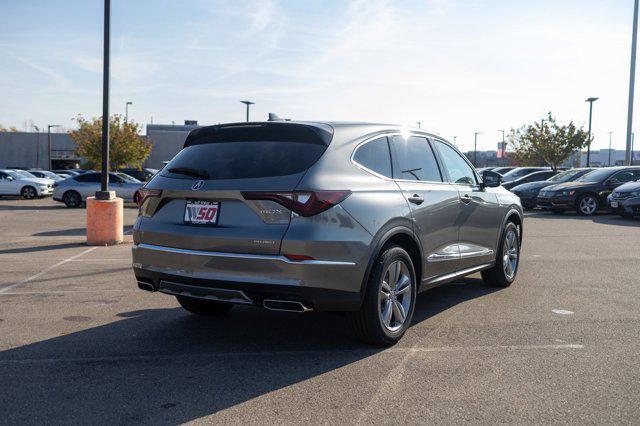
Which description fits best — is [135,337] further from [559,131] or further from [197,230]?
[559,131]

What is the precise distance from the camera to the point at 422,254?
5.42 m

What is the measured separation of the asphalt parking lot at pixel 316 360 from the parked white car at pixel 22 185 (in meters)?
24.4

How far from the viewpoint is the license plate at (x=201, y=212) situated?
15.0ft

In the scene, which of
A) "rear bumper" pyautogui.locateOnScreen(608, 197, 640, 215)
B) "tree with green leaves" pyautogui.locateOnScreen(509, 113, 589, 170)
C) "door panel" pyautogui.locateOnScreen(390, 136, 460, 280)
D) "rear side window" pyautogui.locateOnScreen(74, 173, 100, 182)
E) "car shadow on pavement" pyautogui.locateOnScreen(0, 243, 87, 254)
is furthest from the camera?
"tree with green leaves" pyautogui.locateOnScreen(509, 113, 589, 170)

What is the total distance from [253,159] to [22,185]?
1120 inches

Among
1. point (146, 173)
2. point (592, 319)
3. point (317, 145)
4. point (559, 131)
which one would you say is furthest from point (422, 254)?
point (559, 131)

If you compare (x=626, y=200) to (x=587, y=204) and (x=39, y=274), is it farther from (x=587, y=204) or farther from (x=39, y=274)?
(x=39, y=274)

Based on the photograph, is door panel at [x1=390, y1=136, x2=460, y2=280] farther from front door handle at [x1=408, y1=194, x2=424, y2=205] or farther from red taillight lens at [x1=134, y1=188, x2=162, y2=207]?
red taillight lens at [x1=134, y1=188, x2=162, y2=207]

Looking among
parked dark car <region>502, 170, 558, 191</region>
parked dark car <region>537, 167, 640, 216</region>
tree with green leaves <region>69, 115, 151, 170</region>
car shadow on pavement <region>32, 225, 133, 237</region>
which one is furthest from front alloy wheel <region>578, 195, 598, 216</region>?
tree with green leaves <region>69, 115, 151, 170</region>

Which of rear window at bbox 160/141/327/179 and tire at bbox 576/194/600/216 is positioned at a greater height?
rear window at bbox 160/141/327/179

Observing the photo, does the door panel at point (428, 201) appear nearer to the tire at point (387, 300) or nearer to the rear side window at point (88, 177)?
the tire at point (387, 300)

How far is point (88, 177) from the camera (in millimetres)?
24531

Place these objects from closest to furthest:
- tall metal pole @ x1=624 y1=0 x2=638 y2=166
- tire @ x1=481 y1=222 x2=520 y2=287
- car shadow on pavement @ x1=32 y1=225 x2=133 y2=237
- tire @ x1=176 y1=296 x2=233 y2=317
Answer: tire @ x1=176 y1=296 x2=233 y2=317 → tire @ x1=481 y1=222 x2=520 y2=287 → car shadow on pavement @ x1=32 y1=225 x2=133 y2=237 → tall metal pole @ x1=624 y1=0 x2=638 y2=166

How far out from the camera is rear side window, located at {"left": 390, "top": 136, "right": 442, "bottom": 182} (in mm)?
5473
